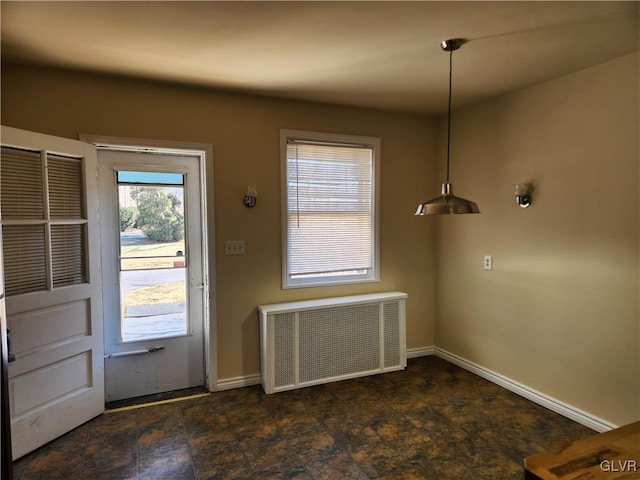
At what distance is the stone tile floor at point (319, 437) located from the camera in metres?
2.19

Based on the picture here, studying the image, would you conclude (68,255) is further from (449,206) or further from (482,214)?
(482,214)

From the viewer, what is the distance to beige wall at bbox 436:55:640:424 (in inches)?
95.3

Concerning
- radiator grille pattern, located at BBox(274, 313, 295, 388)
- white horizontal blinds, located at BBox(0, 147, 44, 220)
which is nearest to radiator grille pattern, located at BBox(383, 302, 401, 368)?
radiator grille pattern, located at BBox(274, 313, 295, 388)

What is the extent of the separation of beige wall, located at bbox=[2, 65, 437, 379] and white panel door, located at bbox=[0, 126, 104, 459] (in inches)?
15.0

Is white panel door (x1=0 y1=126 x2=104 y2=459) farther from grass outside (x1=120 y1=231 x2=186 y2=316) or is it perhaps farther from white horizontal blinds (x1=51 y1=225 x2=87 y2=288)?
grass outside (x1=120 y1=231 x2=186 y2=316)

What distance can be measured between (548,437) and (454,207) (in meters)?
1.71

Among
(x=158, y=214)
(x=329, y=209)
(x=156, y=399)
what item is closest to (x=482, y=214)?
(x=329, y=209)

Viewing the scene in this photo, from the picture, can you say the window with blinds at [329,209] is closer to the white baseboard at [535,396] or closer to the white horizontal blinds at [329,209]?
the white horizontal blinds at [329,209]

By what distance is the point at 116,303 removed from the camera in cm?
302

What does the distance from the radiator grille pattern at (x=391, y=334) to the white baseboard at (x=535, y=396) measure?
648 mm

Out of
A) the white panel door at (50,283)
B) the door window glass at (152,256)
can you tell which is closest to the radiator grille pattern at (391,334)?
the door window glass at (152,256)

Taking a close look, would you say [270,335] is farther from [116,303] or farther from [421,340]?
[421,340]

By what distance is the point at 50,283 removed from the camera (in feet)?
8.15

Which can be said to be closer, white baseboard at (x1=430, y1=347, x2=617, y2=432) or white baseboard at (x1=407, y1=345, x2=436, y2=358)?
white baseboard at (x1=430, y1=347, x2=617, y2=432)
